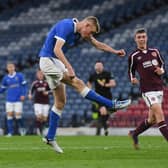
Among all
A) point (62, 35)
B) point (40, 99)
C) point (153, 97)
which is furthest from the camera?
point (40, 99)

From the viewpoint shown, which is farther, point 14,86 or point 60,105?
point 14,86

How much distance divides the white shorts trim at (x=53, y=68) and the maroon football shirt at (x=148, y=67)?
147cm

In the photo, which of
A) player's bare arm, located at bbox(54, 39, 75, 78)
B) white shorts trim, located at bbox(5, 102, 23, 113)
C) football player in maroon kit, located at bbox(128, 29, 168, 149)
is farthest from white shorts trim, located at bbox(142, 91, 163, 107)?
white shorts trim, located at bbox(5, 102, 23, 113)

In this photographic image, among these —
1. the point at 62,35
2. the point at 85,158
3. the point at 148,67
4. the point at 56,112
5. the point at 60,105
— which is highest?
the point at 62,35

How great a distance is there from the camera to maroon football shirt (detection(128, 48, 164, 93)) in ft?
40.9

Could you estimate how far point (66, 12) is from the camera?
110 feet

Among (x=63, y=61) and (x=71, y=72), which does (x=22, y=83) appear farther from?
(x=71, y=72)

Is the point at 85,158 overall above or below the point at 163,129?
below

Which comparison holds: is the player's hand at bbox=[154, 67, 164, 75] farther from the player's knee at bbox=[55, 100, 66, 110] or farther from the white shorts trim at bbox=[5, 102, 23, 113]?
the white shorts trim at bbox=[5, 102, 23, 113]

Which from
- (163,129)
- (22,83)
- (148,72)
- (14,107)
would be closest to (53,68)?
(148,72)

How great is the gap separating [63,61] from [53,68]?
0.56 m

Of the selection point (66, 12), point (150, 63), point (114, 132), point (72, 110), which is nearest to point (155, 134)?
point (114, 132)

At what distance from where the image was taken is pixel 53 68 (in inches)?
464
